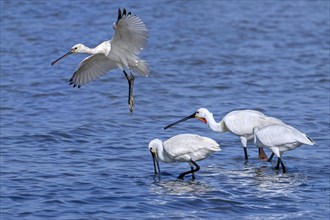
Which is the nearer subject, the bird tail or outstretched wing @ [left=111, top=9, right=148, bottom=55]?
outstretched wing @ [left=111, top=9, right=148, bottom=55]

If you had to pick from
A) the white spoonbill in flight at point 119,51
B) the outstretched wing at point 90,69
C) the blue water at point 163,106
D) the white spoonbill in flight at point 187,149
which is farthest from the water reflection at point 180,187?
the outstretched wing at point 90,69

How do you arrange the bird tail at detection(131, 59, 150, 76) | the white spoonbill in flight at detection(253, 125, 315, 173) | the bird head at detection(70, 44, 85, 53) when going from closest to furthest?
the white spoonbill in flight at detection(253, 125, 315, 173) < the bird head at detection(70, 44, 85, 53) < the bird tail at detection(131, 59, 150, 76)

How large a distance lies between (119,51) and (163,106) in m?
3.99

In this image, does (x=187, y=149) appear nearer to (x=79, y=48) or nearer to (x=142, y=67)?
(x=142, y=67)

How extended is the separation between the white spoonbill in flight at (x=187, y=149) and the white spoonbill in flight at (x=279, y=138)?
2.81ft

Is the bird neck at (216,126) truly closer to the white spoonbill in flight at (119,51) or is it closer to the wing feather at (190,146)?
the white spoonbill in flight at (119,51)

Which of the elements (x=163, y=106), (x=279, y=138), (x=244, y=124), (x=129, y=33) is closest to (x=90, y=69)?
(x=129, y=33)

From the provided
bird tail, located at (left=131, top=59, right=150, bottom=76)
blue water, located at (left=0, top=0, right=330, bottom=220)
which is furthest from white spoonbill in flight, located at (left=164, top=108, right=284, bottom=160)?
bird tail, located at (left=131, top=59, right=150, bottom=76)

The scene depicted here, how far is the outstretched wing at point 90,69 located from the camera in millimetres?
13430

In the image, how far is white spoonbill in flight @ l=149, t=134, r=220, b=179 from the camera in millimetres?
11992

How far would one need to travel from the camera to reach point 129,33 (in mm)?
12234

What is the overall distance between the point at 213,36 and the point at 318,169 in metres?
10.2

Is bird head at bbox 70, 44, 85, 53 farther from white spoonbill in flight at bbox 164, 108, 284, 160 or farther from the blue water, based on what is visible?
white spoonbill in flight at bbox 164, 108, 284, 160

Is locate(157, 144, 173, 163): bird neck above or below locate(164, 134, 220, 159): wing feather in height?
below
